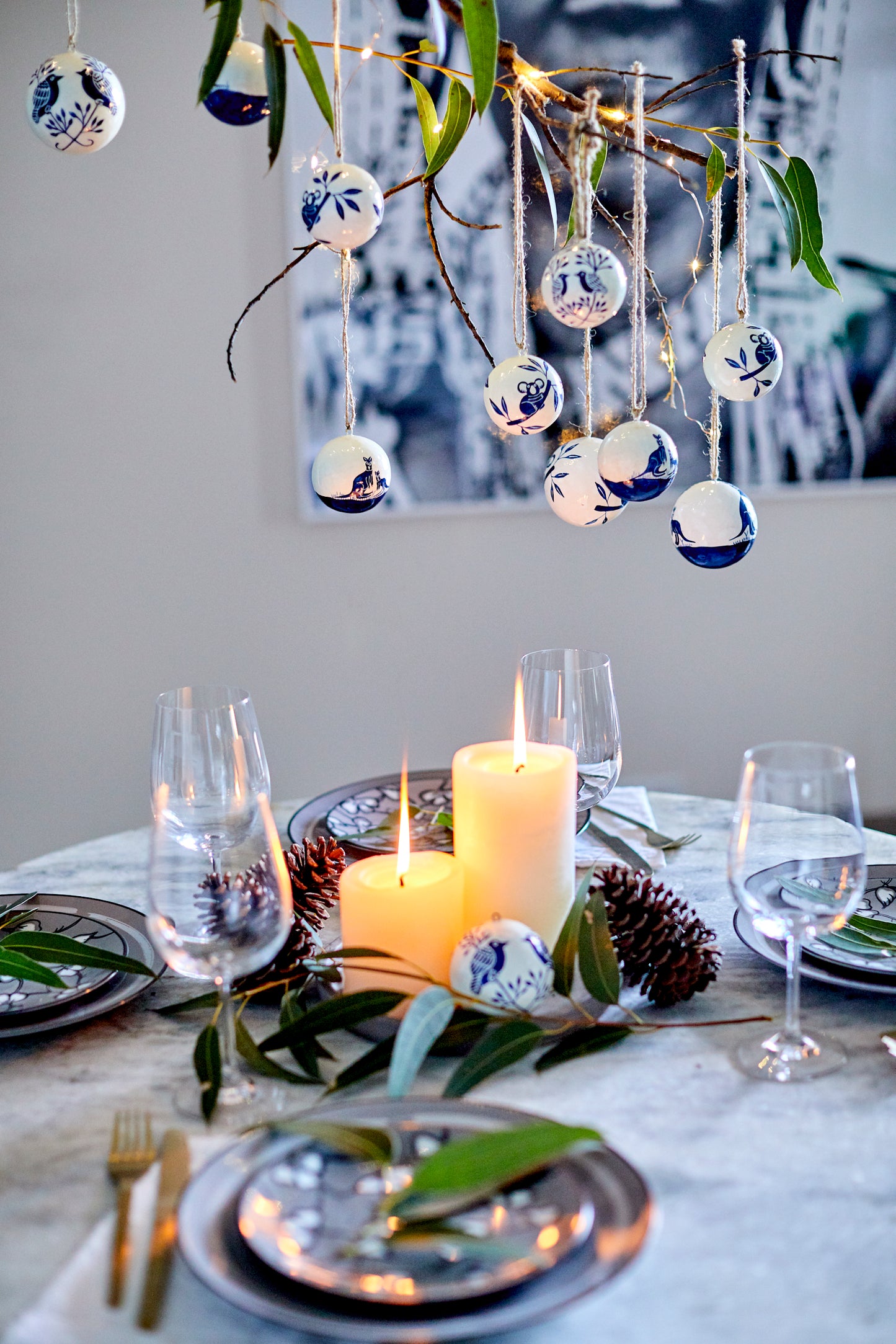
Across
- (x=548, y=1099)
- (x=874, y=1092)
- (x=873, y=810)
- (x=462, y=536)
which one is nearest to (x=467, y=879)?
(x=548, y=1099)

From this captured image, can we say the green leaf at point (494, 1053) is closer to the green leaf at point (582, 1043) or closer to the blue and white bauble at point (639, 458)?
the green leaf at point (582, 1043)

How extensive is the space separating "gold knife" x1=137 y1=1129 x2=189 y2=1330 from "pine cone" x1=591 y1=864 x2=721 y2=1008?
13.3 inches

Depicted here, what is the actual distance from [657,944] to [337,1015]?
→ 24 centimetres

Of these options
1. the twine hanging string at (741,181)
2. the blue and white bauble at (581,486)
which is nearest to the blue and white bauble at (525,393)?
the blue and white bauble at (581,486)

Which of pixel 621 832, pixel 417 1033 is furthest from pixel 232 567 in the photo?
pixel 417 1033

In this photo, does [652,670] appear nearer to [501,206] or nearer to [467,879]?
[501,206]

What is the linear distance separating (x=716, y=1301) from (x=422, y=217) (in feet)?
6.95

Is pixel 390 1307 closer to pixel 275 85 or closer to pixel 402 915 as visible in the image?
pixel 402 915

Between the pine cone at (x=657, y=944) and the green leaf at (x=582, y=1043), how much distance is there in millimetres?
59

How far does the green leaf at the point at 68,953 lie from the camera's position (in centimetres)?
88

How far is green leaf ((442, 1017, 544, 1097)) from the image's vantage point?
73 centimetres

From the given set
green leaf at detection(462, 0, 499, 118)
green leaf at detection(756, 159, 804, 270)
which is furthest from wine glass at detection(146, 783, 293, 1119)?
green leaf at detection(756, 159, 804, 270)

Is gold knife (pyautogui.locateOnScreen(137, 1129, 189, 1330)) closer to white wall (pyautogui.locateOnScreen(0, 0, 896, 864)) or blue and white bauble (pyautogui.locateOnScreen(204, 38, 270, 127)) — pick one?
blue and white bauble (pyautogui.locateOnScreen(204, 38, 270, 127))

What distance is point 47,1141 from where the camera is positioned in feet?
2.41
